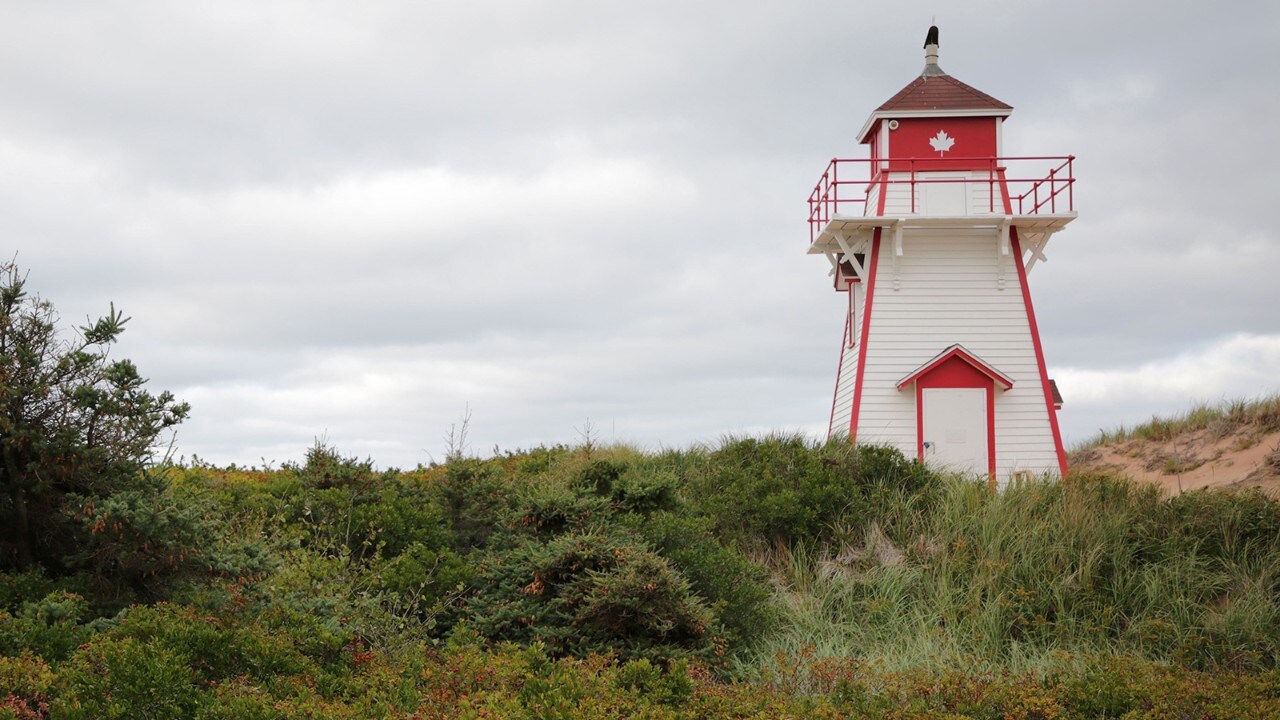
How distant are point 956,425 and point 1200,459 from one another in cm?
848

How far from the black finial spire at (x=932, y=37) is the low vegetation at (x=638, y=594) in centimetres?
1111

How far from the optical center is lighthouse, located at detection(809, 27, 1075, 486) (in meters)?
19.9

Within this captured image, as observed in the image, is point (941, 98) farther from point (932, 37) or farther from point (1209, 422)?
point (1209, 422)

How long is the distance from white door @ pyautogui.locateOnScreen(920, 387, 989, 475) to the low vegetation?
175 inches

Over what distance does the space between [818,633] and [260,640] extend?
576 cm

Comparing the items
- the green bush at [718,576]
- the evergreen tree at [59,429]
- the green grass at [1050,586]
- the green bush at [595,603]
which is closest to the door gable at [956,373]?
the green grass at [1050,586]

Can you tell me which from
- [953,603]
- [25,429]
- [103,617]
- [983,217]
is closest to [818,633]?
[953,603]

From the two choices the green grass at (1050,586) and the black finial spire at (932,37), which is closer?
the green grass at (1050,586)

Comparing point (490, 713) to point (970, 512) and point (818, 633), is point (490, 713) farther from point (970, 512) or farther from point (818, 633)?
point (970, 512)

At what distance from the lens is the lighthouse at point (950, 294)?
19875 millimetres

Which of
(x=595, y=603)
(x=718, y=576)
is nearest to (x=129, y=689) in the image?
(x=595, y=603)

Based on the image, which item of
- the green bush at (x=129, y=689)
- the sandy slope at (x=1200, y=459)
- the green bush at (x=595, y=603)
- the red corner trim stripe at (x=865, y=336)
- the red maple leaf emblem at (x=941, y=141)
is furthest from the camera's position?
the sandy slope at (x=1200, y=459)

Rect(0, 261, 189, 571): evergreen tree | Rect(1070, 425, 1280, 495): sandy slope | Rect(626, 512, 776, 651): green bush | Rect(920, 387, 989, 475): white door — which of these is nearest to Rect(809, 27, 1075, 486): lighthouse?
Rect(920, 387, 989, 475): white door

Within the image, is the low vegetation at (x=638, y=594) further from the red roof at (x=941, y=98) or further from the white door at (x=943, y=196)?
the red roof at (x=941, y=98)
